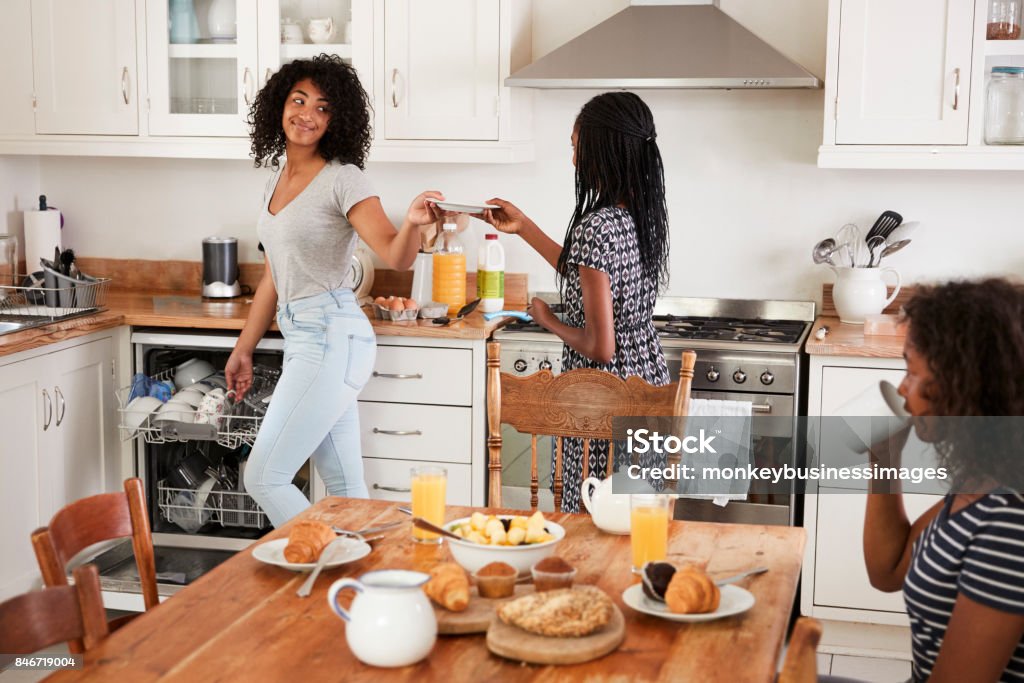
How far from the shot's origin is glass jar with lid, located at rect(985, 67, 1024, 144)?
3.09 meters

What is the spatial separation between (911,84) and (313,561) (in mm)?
2262

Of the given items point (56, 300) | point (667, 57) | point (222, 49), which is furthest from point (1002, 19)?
point (56, 300)

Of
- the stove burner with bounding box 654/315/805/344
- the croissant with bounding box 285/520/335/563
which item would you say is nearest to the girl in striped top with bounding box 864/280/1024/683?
the croissant with bounding box 285/520/335/563

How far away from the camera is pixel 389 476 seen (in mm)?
3393

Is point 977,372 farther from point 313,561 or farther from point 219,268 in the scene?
point 219,268

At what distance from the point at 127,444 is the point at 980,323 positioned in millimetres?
2774

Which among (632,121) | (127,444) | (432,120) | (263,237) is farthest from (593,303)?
(127,444)

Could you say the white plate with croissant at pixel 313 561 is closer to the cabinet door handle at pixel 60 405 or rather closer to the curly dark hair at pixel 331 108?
the curly dark hair at pixel 331 108

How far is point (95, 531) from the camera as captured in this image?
1699mm

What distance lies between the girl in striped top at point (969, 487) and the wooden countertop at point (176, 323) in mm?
1880

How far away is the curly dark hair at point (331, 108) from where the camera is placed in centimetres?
295

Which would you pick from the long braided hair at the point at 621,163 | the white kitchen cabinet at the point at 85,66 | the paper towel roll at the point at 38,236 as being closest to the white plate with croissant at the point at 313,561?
the long braided hair at the point at 621,163

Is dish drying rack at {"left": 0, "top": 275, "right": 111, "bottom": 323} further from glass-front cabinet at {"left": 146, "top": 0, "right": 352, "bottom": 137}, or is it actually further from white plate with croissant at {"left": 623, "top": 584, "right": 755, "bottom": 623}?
white plate with croissant at {"left": 623, "top": 584, "right": 755, "bottom": 623}

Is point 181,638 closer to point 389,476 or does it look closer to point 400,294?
point 389,476
